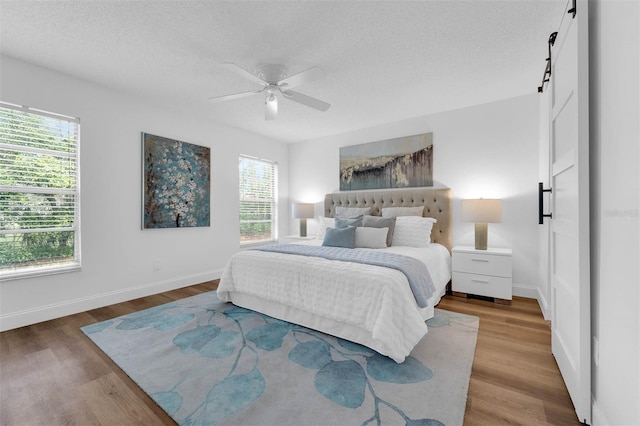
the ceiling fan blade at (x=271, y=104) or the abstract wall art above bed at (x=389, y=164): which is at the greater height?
the ceiling fan blade at (x=271, y=104)

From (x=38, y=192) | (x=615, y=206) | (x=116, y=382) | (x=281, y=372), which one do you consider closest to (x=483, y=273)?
(x=615, y=206)

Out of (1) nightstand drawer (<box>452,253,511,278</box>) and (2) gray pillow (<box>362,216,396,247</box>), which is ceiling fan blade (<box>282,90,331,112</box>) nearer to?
(2) gray pillow (<box>362,216,396,247</box>)

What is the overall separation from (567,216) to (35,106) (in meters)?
4.56

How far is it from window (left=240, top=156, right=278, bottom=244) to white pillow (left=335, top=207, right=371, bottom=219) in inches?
60.7

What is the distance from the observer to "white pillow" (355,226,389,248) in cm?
329

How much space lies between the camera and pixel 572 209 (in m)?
1.47

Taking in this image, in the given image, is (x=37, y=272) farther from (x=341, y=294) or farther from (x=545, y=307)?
(x=545, y=307)

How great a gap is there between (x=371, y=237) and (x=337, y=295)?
1.25 metres

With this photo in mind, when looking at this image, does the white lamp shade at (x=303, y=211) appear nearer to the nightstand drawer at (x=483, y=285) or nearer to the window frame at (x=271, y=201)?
the window frame at (x=271, y=201)

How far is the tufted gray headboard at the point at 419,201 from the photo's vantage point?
3805 millimetres

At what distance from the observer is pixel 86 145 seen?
3.02 meters

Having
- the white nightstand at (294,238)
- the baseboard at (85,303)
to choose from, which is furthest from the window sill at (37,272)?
the white nightstand at (294,238)

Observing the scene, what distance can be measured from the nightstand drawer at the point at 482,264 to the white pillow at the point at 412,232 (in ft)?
1.43

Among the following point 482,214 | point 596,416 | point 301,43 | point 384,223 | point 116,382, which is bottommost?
point 116,382
